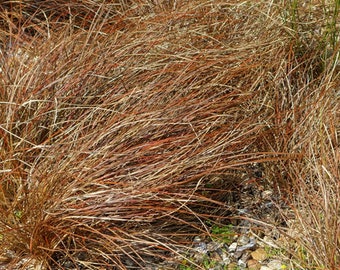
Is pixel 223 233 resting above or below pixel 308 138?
below

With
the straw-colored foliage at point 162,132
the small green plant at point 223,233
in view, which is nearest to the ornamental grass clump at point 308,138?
the straw-colored foliage at point 162,132

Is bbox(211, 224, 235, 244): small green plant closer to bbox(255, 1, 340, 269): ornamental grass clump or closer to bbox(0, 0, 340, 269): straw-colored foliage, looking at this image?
bbox(0, 0, 340, 269): straw-colored foliage

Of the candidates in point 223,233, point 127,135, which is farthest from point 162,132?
point 223,233

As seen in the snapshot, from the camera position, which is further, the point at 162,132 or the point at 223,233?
the point at 162,132

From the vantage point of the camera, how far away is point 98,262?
2184mm

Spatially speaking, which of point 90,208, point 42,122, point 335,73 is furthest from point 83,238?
point 335,73

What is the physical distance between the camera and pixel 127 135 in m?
2.34

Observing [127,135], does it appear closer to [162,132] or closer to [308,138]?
[162,132]

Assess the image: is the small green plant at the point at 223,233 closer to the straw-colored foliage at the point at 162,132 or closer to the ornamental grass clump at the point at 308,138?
the straw-colored foliage at the point at 162,132

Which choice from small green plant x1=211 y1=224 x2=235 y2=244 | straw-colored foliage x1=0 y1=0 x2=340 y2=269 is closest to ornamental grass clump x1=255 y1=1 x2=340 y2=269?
straw-colored foliage x1=0 y1=0 x2=340 y2=269

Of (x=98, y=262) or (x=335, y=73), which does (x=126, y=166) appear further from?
(x=335, y=73)

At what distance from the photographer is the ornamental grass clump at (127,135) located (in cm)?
213

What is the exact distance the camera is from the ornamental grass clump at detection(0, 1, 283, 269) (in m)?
2.13

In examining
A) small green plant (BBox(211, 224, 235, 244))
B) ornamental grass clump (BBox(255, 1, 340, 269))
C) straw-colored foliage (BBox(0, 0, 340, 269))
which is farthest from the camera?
small green plant (BBox(211, 224, 235, 244))
